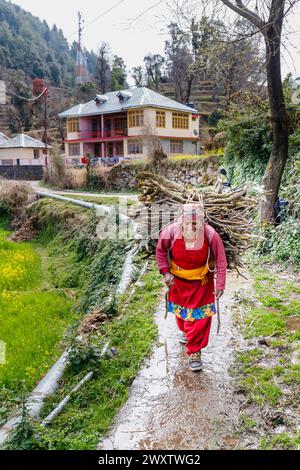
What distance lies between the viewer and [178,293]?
4398mm

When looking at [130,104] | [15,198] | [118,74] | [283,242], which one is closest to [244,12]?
[283,242]

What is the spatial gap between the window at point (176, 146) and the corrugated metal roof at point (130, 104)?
2675 mm

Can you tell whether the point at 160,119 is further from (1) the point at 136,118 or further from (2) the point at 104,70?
(2) the point at 104,70

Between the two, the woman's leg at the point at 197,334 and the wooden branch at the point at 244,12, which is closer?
the woman's leg at the point at 197,334

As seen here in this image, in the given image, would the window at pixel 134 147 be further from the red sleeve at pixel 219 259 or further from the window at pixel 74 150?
the red sleeve at pixel 219 259

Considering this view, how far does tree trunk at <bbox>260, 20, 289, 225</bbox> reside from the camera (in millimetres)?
8355

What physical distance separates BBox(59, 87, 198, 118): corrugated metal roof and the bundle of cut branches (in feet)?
97.2

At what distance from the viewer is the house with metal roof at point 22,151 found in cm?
4181

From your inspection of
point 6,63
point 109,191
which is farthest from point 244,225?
point 6,63

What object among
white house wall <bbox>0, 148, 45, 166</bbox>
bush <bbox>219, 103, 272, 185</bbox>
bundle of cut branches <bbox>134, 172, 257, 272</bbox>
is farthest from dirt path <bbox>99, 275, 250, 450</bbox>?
white house wall <bbox>0, 148, 45, 166</bbox>

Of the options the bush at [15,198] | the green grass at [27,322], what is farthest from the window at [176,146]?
the green grass at [27,322]

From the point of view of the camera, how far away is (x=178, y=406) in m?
3.76

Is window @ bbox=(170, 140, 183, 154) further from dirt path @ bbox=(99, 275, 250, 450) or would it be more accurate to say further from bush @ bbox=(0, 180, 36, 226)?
dirt path @ bbox=(99, 275, 250, 450)

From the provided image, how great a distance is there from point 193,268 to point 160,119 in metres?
32.5
